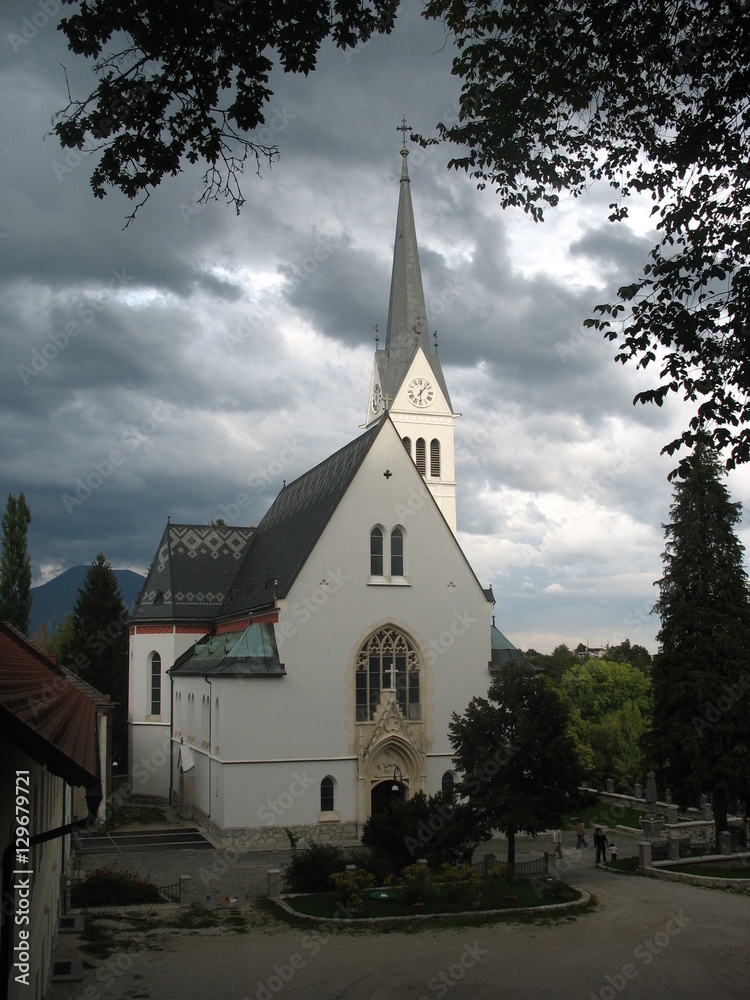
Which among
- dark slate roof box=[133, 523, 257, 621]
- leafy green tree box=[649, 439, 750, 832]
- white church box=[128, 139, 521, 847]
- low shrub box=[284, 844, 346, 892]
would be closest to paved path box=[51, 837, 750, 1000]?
low shrub box=[284, 844, 346, 892]

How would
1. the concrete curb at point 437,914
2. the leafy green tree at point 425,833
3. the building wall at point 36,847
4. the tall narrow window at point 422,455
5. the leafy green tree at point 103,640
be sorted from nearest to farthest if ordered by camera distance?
the building wall at point 36,847, the concrete curb at point 437,914, the leafy green tree at point 425,833, the leafy green tree at point 103,640, the tall narrow window at point 422,455

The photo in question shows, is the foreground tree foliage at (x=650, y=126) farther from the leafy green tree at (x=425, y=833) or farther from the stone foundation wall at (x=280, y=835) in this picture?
the stone foundation wall at (x=280, y=835)

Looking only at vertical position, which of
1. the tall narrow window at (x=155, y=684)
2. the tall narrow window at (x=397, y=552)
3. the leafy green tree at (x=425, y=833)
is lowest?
the leafy green tree at (x=425, y=833)

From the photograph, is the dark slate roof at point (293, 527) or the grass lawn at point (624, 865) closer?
the grass lawn at point (624, 865)

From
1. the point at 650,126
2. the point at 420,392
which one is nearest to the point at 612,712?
the point at 420,392

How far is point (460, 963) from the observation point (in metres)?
16.2

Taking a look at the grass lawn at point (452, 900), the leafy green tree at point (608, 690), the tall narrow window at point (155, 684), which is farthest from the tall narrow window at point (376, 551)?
the leafy green tree at point (608, 690)

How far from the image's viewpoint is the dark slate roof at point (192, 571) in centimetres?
4519

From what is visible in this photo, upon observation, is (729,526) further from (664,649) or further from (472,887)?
(472,887)

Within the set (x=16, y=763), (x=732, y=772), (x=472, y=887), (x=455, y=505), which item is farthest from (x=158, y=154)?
(x=455, y=505)

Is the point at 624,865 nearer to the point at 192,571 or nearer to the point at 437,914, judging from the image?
the point at 437,914

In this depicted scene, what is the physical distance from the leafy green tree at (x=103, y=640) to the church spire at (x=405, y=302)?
84.1 feet

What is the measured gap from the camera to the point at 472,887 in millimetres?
21422

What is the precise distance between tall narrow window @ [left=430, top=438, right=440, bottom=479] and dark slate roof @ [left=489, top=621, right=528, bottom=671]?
24857 millimetres
